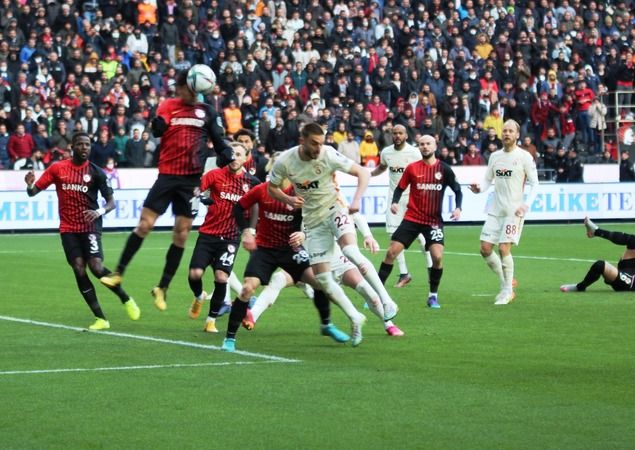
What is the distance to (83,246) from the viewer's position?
15508 mm

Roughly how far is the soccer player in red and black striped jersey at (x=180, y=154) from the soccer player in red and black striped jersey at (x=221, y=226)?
1440 mm

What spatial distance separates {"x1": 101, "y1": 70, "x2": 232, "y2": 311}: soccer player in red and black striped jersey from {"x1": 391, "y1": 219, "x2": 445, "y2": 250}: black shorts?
4727mm

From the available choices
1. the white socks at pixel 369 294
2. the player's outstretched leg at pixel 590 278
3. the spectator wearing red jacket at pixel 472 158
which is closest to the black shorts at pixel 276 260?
the white socks at pixel 369 294

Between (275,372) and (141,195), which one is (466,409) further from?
(141,195)

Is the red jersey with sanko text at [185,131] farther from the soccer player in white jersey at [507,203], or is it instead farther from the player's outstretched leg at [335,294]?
the soccer player in white jersey at [507,203]

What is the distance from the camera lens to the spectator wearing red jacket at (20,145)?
3247cm

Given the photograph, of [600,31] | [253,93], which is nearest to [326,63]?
[253,93]

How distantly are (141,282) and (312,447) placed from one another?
13.1 meters

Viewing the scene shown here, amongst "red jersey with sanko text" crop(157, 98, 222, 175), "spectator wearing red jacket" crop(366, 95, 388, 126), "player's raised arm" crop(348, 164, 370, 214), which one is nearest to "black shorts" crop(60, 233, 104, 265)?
"red jersey with sanko text" crop(157, 98, 222, 175)

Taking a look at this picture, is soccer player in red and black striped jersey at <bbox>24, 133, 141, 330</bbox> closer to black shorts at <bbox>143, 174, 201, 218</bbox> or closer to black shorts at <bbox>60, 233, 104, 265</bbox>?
black shorts at <bbox>60, 233, 104, 265</bbox>

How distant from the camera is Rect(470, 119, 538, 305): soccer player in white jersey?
61.2ft

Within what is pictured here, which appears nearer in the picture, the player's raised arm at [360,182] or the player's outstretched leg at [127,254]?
the player's raised arm at [360,182]

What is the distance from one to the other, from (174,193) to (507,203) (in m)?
6.42

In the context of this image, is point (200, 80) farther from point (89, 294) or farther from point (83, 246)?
point (89, 294)
